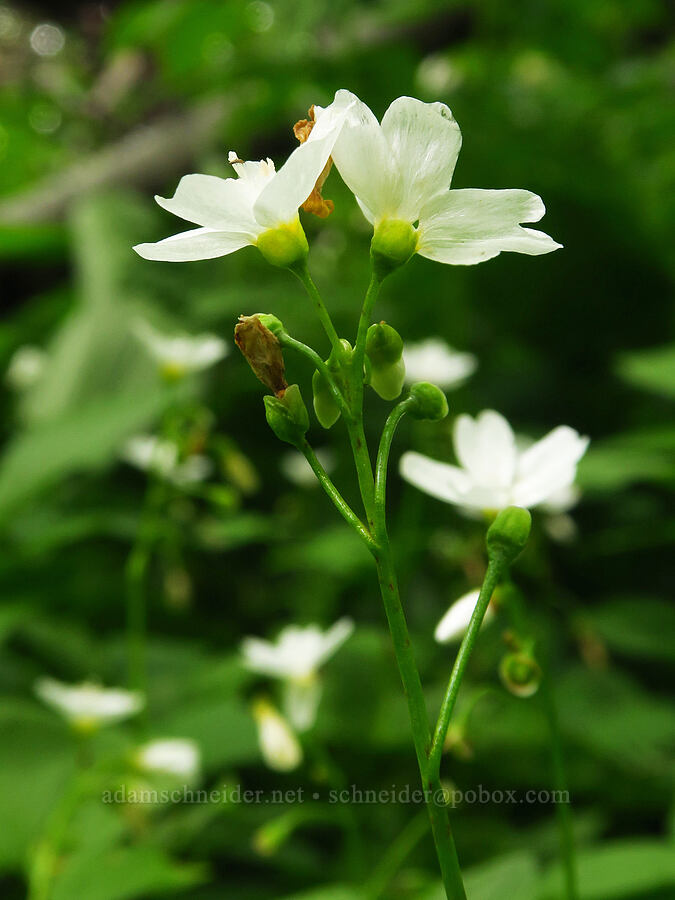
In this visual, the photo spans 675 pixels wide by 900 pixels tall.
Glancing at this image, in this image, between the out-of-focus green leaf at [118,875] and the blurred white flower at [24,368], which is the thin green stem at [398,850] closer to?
the out-of-focus green leaf at [118,875]

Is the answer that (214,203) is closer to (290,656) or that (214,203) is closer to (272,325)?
(272,325)

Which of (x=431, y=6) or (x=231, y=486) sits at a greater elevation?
(x=431, y=6)

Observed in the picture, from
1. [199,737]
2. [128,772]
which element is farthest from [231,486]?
[128,772]

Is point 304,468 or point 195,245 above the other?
point 195,245

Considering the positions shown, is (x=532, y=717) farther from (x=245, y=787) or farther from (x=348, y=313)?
(x=348, y=313)

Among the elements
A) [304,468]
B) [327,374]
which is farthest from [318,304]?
[304,468]

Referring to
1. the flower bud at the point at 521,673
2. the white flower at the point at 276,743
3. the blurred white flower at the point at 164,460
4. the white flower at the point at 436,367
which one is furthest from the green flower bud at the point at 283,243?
the white flower at the point at 436,367
